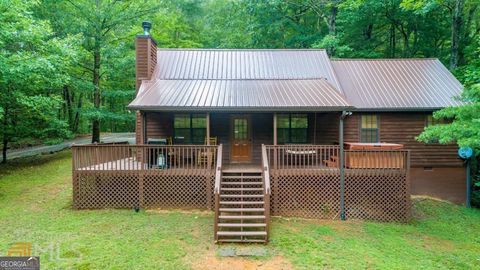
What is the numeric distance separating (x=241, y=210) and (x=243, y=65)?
23.8ft

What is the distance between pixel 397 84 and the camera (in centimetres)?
1199

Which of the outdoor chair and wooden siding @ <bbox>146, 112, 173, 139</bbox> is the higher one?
wooden siding @ <bbox>146, 112, 173, 139</bbox>

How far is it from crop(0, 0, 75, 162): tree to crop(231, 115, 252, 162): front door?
691cm

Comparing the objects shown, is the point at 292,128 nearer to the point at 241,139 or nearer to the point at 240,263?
the point at 241,139

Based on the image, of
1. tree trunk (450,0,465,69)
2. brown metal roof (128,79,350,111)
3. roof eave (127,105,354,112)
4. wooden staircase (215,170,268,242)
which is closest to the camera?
wooden staircase (215,170,268,242)

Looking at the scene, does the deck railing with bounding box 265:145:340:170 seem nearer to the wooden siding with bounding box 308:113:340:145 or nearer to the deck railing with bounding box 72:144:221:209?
the wooden siding with bounding box 308:113:340:145

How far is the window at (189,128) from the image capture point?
11195 millimetres

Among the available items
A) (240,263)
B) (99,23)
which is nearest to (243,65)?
(240,263)

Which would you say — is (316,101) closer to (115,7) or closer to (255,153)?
(255,153)

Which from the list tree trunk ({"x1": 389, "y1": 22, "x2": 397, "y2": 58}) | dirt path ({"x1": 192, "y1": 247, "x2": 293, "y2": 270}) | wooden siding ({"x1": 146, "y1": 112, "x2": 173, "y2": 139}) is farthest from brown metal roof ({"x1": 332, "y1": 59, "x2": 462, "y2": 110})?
tree trunk ({"x1": 389, "y1": 22, "x2": 397, "y2": 58})

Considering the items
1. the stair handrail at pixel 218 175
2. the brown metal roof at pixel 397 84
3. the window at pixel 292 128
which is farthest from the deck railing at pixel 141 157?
the brown metal roof at pixel 397 84

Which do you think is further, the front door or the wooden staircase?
the front door

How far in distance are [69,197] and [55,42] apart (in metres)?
6.32

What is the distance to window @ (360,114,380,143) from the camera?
1127 cm
